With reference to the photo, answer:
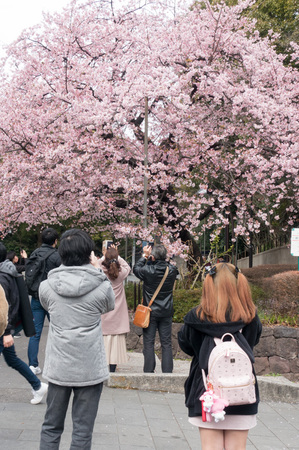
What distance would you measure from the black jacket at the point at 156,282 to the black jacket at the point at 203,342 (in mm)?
3806

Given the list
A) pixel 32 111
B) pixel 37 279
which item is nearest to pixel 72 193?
pixel 32 111

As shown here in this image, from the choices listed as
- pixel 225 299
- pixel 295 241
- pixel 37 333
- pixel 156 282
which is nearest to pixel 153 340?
pixel 156 282

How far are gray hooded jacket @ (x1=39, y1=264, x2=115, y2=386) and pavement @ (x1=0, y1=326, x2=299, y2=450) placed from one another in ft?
4.55

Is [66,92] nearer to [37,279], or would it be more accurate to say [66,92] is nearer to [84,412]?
[37,279]

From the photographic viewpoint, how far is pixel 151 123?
1525 cm

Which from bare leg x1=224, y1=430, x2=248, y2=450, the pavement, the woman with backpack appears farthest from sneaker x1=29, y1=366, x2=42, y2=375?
bare leg x1=224, y1=430, x2=248, y2=450

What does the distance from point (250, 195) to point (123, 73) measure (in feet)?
16.1

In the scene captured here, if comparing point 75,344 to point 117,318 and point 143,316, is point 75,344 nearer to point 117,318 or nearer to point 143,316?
point 143,316

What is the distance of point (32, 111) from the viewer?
563 inches

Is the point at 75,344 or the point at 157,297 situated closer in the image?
the point at 75,344

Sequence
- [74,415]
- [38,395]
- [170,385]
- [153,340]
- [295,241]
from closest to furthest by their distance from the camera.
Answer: [74,415], [38,395], [170,385], [153,340], [295,241]

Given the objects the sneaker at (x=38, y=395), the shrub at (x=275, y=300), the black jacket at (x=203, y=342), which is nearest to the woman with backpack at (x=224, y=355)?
the black jacket at (x=203, y=342)

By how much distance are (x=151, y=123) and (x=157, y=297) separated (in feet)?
28.3

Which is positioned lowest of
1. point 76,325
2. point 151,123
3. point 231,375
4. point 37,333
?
point 37,333
